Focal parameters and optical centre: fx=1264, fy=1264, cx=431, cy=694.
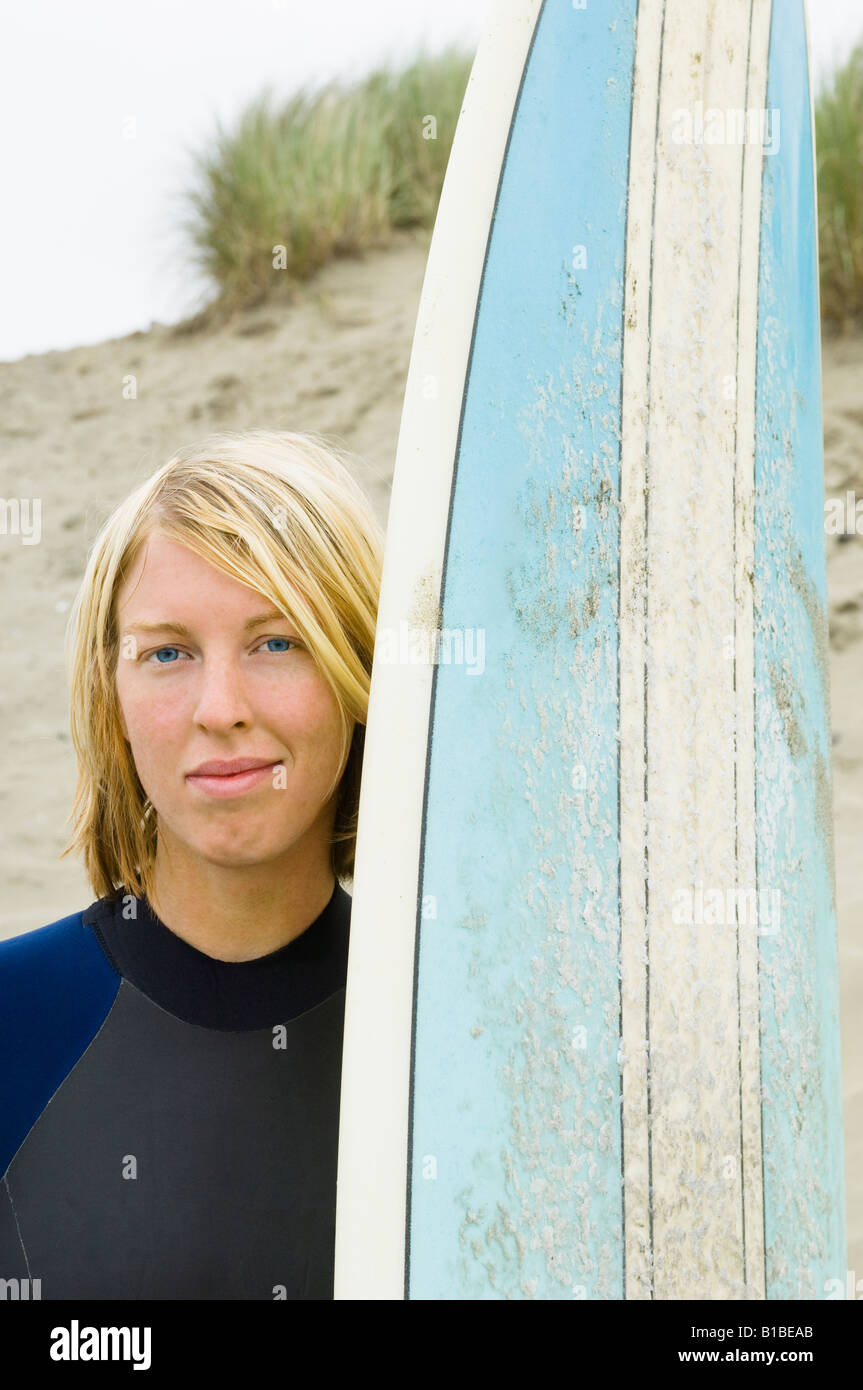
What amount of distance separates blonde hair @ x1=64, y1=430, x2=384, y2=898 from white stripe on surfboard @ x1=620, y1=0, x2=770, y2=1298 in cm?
27

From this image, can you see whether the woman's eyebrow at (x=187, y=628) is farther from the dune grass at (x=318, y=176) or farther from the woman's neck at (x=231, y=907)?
the dune grass at (x=318, y=176)

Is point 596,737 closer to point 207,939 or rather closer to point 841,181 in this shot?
point 207,939

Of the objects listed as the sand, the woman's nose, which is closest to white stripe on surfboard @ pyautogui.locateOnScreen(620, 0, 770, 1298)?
the woman's nose

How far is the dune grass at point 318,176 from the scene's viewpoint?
21.5 ft

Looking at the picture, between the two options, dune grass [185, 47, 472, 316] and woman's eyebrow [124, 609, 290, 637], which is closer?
woman's eyebrow [124, 609, 290, 637]

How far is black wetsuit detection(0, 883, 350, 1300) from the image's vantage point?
111 cm

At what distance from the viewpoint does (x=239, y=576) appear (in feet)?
3.65

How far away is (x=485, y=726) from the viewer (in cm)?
122

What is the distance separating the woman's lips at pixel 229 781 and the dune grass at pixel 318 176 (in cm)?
564

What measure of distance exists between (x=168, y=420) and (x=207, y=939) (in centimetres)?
585

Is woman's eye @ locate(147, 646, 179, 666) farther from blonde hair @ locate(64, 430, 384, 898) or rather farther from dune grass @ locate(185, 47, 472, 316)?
dune grass @ locate(185, 47, 472, 316)

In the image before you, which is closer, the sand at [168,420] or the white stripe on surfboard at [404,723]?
the white stripe on surfboard at [404,723]

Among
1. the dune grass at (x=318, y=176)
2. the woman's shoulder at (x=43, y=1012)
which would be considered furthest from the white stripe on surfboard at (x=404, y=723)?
the dune grass at (x=318, y=176)

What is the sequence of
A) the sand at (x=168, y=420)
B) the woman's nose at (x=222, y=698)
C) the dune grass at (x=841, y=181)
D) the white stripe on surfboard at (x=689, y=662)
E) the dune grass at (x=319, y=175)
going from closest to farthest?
the woman's nose at (x=222, y=698)
the white stripe on surfboard at (x=689, y=662)
the sand at (x=168, y=420)
the dune grass at (x=841, y=181)
the dune grass at (x=319, y=175)
